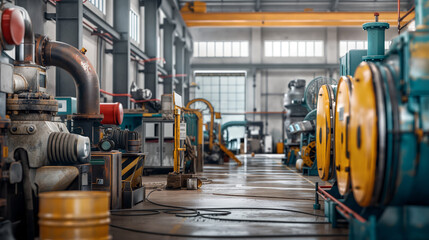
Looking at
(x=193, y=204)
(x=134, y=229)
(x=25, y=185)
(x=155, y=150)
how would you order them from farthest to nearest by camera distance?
(x=155, y=150) → (x=193, y=204) → (x=134, y=229) → (x=25, y=185)

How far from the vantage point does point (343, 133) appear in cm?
494

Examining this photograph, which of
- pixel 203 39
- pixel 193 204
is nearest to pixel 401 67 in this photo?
pixel 193 204

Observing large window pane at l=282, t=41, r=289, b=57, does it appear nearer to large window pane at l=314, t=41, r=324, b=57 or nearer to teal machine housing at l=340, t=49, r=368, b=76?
large window pane at l=314, t=41, r=324, b=57

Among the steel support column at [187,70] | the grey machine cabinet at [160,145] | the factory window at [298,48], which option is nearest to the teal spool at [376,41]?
the grey machine cabinet at [160,145]

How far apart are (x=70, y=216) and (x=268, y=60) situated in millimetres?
29909

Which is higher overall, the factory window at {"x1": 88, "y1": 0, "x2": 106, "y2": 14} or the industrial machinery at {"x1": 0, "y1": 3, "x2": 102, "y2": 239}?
the factory window at {"x1": 88, "y1": 0, "x2": 106, "y2": 14}

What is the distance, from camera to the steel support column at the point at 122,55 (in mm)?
15539

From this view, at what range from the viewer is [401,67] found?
3.78 metres

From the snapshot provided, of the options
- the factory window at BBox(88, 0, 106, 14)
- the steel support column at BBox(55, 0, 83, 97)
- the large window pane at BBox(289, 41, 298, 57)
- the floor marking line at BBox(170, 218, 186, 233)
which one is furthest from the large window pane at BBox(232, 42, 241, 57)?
the floor marking line at BBox(170, 218, 186, 233)

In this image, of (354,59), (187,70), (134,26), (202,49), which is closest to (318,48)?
(202,49)

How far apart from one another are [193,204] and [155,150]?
6.10 meters

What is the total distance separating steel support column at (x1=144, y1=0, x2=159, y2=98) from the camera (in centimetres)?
1962

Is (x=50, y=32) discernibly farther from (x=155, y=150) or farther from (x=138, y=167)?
(x=138, y=167)

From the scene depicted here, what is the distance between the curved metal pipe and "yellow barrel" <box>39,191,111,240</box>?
325 centimetres
